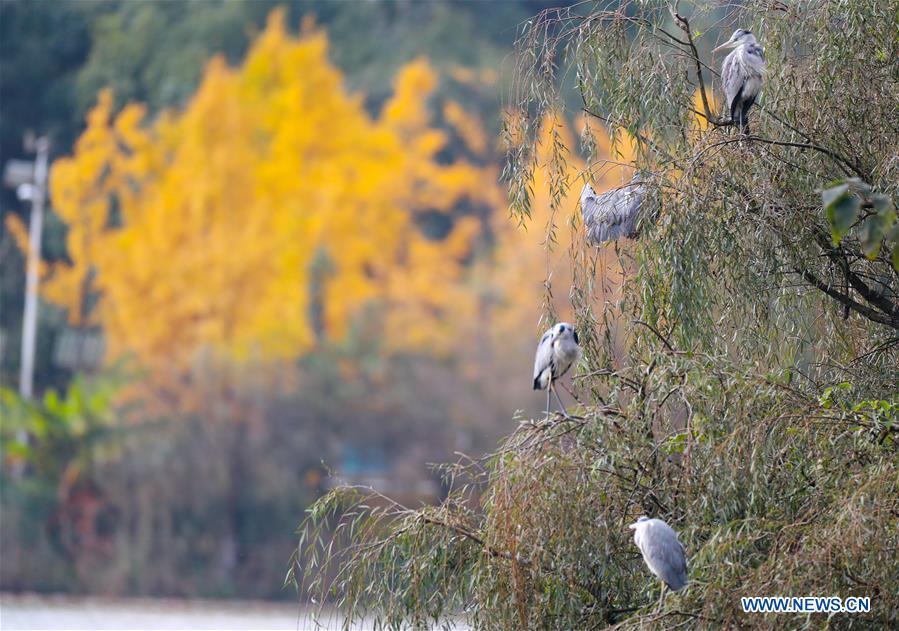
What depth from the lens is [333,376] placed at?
19766mm

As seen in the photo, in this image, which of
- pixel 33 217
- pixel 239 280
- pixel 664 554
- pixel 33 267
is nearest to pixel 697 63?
pixel 664 554

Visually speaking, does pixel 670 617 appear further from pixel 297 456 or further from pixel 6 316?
pixel 6 316

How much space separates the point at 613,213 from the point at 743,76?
674mm

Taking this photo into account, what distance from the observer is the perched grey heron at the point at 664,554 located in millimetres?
3666

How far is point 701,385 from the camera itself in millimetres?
3916

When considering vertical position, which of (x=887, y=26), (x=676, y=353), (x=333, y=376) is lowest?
(x=676, y=353)

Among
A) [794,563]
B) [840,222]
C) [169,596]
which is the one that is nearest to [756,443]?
[794,563]

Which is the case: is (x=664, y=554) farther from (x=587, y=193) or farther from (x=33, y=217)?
(x=33, y=217)

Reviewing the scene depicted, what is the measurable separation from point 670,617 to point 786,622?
1.22 feet

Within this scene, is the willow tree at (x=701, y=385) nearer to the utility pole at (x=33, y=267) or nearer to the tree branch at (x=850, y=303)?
the tree branch at (x=850, y=303)

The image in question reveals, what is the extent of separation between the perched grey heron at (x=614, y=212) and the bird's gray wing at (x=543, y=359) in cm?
42

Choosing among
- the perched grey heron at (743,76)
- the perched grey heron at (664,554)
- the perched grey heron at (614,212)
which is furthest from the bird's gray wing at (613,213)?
the perched grey heron at (664,554)

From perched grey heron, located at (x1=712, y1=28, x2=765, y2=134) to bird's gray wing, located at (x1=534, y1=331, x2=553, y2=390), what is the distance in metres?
1.07

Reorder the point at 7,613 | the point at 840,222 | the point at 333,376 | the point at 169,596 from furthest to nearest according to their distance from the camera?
the point at 333,376 < the point at 169,596 < the point at 7,613 < the point at 840,222
